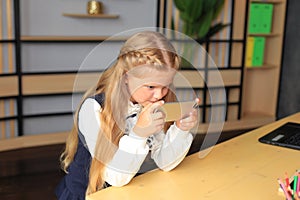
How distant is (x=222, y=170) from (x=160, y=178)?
217mm

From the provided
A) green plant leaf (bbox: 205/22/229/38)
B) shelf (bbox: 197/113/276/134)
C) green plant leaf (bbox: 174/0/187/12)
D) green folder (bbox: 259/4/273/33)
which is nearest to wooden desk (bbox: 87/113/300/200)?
A: green plant leaf (bbox: 174/0/187/12)

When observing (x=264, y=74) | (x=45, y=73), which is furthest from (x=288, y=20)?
(x=45, y=73)

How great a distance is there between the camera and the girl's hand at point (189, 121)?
118 cm

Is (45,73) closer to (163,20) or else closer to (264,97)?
(163,20)

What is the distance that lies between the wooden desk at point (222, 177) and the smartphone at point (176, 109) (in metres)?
0.20

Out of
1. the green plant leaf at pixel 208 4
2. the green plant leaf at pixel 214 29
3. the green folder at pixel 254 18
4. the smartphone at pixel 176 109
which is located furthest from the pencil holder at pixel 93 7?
the smartphone at pixel 176 109

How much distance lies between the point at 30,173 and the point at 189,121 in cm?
212

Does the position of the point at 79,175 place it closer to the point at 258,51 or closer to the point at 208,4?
the point at 208,4

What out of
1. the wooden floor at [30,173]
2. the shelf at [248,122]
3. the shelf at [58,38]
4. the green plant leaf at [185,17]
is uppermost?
the green plant leaf at [185,17]

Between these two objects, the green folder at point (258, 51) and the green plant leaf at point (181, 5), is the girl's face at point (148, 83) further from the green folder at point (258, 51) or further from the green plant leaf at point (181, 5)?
the green folder at point (258, 51)

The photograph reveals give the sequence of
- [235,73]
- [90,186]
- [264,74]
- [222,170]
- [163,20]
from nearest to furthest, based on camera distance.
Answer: [90,186] < [222,170] < [163,20] < [235,73] < [264,74]

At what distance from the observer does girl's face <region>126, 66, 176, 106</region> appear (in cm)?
97

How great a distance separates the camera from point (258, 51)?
4.56m

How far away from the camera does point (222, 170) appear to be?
4.34 feet
